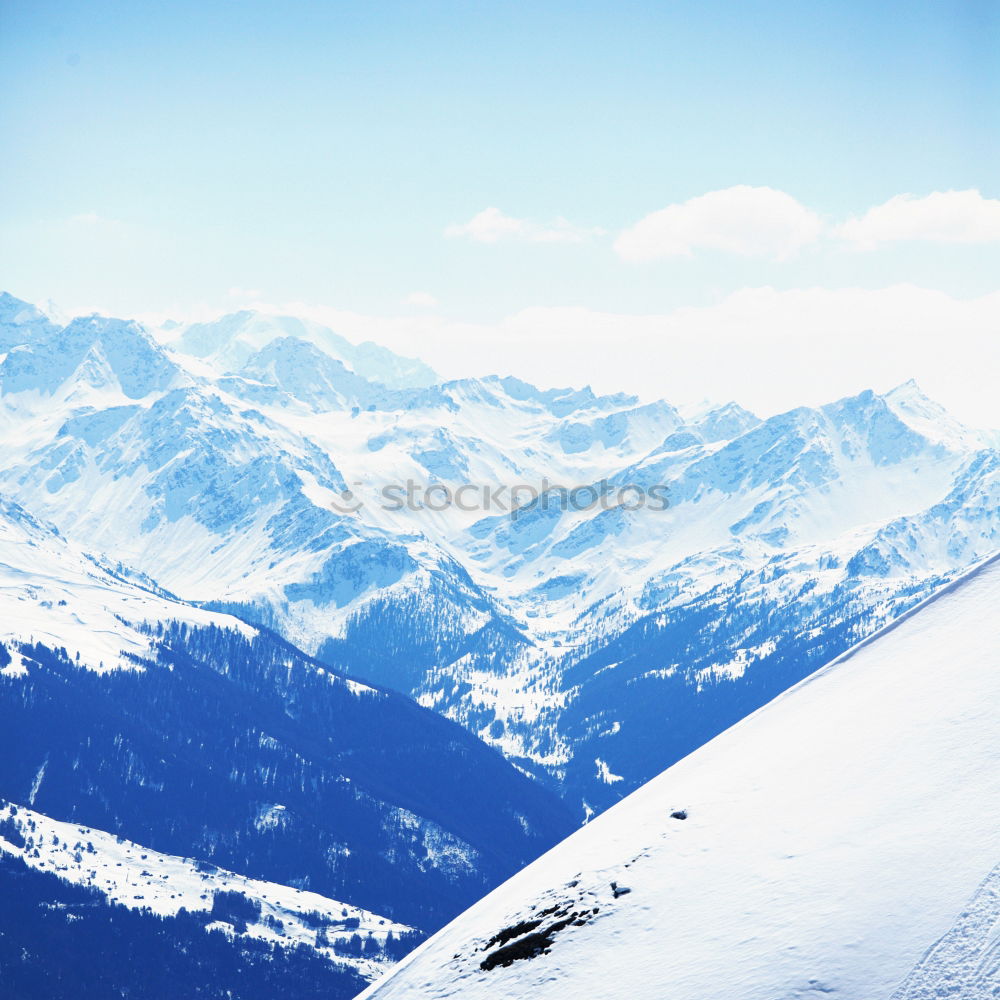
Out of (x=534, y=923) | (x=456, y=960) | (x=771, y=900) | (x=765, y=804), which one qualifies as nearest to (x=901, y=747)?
(x=765, y=804)

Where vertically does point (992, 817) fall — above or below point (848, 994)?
above

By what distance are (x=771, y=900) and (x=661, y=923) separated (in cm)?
577

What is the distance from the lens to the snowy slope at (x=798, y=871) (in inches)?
1940

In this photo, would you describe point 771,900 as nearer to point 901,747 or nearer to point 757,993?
point 757,993

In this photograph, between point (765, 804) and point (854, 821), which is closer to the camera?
point (854, 821)

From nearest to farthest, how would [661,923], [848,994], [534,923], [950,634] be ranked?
[848,994] → [661,923] → [534,923] → [950,634]

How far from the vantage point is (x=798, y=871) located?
189 ft

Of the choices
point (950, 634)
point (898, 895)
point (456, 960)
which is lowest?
point (456, 960)

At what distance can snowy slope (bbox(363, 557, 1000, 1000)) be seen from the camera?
4928 centimetres

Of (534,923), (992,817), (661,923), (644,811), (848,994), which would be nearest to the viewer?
(848,994)

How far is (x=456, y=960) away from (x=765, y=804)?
18.7 metres

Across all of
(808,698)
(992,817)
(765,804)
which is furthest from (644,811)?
(992,817)

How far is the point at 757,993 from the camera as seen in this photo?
161ft

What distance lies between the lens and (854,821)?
60.4 metres
